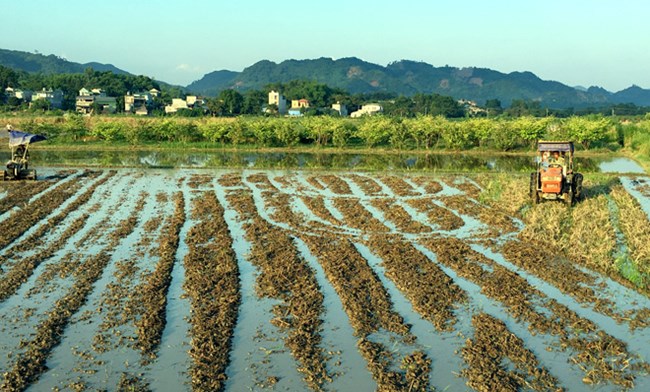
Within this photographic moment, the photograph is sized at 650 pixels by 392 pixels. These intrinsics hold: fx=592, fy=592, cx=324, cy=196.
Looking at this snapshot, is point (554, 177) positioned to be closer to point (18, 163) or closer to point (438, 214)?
point (438, 214)

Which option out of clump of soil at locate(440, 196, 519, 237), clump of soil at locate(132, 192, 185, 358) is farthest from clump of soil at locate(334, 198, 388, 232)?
clump of soil at locate(132, 192, 185, 358)

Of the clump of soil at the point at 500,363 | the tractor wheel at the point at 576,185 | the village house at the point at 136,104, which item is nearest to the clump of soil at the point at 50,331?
the clump of soil at the point at 500,363

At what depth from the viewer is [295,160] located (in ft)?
89.9

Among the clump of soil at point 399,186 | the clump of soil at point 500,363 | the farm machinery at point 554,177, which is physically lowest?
the clump of soil at point 500,363

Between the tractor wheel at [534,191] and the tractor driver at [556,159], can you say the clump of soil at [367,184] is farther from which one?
the tractor driver at [556,159]

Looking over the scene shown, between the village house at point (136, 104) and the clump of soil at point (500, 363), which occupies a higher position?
the village house at point (136, 104)

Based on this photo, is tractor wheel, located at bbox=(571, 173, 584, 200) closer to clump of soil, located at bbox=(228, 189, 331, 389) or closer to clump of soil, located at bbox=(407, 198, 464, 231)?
clump of soil, located at bbox=(407, 198, 464, 231)

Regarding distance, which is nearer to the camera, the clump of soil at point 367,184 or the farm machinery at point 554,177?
the farm machinery at point 554,177

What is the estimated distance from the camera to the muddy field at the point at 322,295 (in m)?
6.47

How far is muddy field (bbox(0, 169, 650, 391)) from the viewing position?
6473mm

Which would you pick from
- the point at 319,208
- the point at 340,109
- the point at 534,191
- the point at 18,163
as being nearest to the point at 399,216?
the point at 319,208

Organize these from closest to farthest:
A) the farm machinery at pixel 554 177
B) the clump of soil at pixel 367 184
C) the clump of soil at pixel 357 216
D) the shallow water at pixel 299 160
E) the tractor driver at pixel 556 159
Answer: the clump of soil at pixel 357 216 < the farm machinery at pixel 554 177 < the tractor driver at pixel 556 159 < the clump of soil at pixel 367 184 < the shallow water at pixel 299 160

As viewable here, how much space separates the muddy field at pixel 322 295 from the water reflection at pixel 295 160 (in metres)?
8.82

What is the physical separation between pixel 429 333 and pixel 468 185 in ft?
42.1
